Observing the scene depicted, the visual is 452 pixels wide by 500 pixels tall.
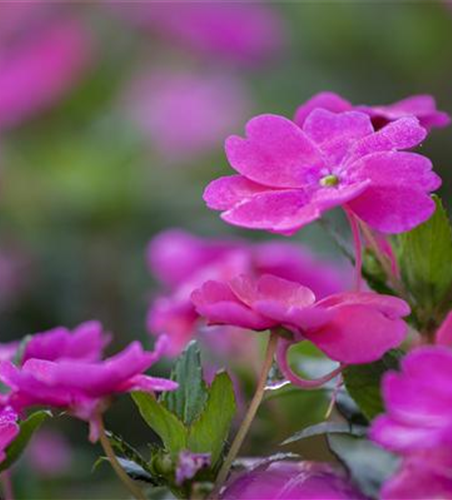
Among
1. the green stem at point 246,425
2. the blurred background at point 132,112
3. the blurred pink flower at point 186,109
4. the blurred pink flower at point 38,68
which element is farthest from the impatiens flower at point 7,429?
the blurred pink flower at point 186,109

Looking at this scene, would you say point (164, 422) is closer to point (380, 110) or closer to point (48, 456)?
point (380, 110)

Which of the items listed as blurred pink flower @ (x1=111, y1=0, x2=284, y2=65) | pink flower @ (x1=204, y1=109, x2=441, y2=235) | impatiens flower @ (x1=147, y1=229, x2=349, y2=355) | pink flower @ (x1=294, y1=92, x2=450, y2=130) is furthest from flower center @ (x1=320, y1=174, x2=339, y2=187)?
blurred pink flower @ (x1=111, y1=0, x2=284, y2=65)

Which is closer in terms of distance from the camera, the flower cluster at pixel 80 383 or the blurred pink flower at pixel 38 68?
the flower cluster at pixel 80 383

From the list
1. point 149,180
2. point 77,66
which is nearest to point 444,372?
point 149,180

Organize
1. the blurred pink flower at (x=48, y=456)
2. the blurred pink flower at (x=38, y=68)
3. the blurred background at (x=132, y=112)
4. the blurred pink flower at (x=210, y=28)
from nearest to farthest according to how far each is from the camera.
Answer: the blurred pink flower at (x=48, y=456)
the blurred background at (x=132, y=112)
the blurred pink flower at (x=38, y=68)
the blurred pink flower at (x=210, y=28)

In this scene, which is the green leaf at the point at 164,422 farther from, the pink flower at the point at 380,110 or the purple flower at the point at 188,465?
the pink flower at the point at 380,110

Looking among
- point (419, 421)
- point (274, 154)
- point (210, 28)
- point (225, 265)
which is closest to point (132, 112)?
point (210, 28)
